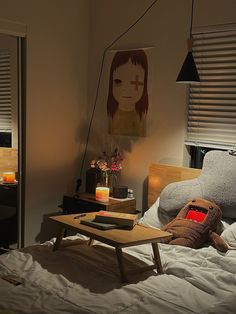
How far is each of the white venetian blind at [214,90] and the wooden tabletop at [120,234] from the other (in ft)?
3.95

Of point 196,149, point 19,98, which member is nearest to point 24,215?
point 19,98

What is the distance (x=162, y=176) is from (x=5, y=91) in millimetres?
1487

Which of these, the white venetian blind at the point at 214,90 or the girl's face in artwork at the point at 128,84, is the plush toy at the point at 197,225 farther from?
the girl's face in artwork at the point at 128,84

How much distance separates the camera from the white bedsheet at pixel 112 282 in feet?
6.48

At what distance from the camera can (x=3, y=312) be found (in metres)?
1.78

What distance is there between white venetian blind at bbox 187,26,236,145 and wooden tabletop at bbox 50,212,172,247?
1.20 metres

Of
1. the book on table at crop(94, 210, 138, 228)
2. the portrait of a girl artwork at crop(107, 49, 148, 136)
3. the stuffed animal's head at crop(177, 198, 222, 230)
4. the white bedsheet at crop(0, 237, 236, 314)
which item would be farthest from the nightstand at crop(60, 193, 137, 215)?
the book on table at crop(94, 210, 138, 228)

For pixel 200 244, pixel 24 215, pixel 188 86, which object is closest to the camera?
pixel 200 244

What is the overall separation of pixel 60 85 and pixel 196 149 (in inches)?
55.0

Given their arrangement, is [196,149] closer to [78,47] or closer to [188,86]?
[188,86]

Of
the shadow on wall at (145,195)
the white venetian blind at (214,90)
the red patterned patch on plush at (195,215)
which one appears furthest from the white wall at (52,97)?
the red patterned patch on plush at (195,215)

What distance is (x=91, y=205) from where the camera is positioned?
3.76 meters

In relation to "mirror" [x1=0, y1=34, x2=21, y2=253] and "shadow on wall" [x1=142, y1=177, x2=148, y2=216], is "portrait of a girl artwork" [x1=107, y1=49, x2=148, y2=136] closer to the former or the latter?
"shadow on wall" [x1=142, y1=177, x2=148, y2=216]

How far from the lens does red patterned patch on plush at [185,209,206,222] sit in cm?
296
